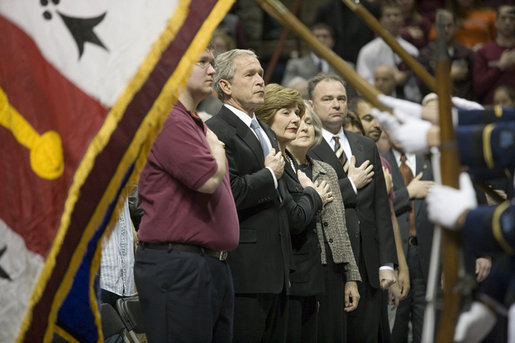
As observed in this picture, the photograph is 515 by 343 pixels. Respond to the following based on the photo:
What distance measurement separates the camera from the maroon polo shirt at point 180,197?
384 cm

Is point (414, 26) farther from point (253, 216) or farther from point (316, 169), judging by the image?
point (253, 216)

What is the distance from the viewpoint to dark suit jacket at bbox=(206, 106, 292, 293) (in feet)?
14.7

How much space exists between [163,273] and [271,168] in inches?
37.7

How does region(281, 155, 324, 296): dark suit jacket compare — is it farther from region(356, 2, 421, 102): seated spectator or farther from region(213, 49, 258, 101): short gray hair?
region(356, 2, 421, 102): seated spectator

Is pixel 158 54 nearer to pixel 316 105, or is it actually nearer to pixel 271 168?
pixel 271 168

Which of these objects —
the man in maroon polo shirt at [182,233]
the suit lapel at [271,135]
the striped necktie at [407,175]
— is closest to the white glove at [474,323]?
the man in maroon polo shirt at [182,233]

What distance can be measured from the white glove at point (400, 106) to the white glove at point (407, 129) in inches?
0.8

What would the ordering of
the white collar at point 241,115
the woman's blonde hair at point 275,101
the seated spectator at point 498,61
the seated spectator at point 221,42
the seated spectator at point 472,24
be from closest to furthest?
the white collar at point 241,115
the woman's blonde hair at point 275,101
the seated spectator at point 221,42
the seated spectator at point 498,61
the seated spectator at point 472,24

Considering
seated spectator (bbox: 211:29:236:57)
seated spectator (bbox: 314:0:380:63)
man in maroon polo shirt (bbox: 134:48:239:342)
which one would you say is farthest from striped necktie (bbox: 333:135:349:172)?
seated spectator (bbox: 314:0:380:63)

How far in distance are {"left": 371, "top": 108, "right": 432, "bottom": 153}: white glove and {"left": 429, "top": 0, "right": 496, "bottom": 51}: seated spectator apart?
7001 mm

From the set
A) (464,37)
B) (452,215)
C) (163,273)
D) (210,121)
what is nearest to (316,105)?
(210,121)

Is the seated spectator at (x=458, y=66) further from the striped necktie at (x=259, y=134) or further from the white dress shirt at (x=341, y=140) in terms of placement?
the striped necktie at (x=259, y=134)

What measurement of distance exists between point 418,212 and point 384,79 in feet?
7.18

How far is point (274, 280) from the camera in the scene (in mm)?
4566
